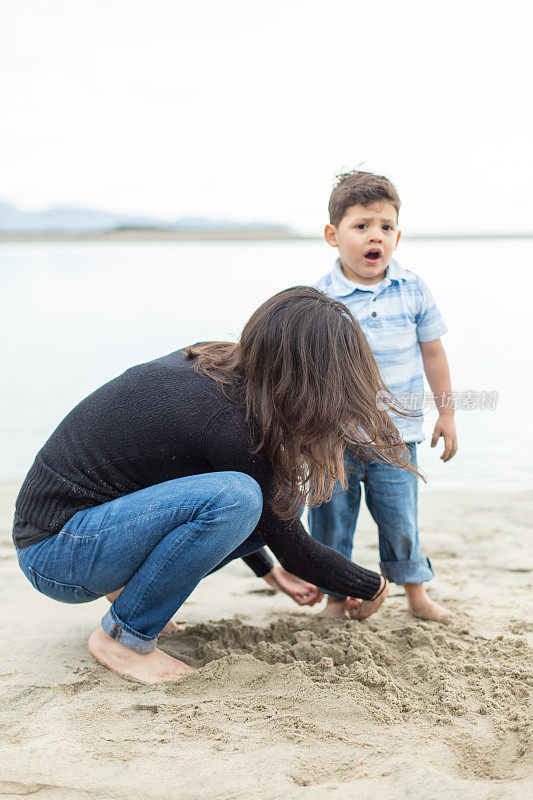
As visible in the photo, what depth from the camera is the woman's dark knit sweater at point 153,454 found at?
1831 mm

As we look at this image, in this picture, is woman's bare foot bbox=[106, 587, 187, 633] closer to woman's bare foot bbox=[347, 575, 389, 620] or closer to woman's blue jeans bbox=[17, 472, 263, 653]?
woman's blue jeans bbox=[17, 472, 263, 653]

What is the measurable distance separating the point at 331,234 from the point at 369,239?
203mm

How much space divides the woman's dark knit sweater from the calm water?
0.25 metres

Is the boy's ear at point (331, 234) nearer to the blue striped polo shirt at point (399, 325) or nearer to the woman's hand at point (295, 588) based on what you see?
the blue striped polo shirt at point (399, 325)

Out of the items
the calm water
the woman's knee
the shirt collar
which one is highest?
the shirt collar

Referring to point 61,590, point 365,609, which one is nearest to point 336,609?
point 365,609

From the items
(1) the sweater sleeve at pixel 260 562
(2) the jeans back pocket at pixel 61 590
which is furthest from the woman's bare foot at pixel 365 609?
(2) the jeans back pocket at pixel 61 590

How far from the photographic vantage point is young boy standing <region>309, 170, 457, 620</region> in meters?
2.42

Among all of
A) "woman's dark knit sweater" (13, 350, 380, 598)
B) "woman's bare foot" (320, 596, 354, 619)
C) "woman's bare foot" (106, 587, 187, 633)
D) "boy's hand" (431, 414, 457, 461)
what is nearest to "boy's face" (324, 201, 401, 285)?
"boy's hand" (431, 414, 457, 461)

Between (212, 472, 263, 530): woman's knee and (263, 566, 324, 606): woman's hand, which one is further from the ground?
(212, 472, 263, 530): woman's knee

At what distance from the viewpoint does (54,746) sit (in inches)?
63.4

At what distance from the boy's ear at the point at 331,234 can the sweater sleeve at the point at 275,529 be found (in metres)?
1.02

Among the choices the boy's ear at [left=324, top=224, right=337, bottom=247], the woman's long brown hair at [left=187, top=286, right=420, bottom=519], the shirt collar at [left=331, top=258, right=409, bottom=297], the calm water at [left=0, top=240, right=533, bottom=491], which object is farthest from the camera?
the calm water at [left=0, top=240, right=533, bottom=491]

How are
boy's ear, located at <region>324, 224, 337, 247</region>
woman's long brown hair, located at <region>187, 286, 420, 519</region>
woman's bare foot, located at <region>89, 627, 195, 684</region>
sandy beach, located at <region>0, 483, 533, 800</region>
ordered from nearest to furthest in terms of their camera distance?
sandy beach, located at <region>0, 483, 533, 800</region> → woman's long brown hair, located at <region>187, 286, 420, 519</region> → woman's bare foot, located at <region>89, 627, 195, 684</region> → boy's ear, located at <region>324, 224, 337, 247</region>
